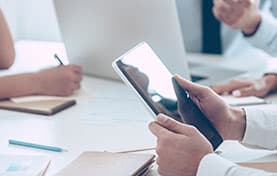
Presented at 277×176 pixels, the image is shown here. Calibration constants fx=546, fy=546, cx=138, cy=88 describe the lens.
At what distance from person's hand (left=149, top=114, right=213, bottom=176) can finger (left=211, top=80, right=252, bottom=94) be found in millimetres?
595

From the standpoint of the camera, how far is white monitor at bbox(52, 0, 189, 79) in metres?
1.59

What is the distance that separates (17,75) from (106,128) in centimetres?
44

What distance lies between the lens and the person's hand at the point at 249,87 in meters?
1.58

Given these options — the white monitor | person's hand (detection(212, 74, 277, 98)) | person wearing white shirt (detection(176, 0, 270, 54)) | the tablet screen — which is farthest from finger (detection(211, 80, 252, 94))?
person wearing white shirt (detection(176, 0, 270, 54))

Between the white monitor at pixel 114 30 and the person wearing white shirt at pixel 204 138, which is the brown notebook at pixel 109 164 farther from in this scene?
the white monitor at pixel 114 30

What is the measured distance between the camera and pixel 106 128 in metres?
1.34

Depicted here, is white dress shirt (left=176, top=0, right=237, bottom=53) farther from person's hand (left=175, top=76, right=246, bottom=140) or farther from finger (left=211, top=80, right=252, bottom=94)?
person's hand (left=175, top=76, right=246, bottom=140)

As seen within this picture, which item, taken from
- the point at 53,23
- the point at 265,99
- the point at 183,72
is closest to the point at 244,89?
the point at 265,99

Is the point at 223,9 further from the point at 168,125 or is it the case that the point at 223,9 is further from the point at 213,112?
the point at 168,125

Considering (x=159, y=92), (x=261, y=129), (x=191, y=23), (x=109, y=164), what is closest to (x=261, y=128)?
(x=261, y=129)

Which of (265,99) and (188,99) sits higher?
(188,99)

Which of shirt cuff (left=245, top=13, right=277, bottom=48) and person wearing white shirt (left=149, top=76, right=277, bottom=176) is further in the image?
shirt cuff (left=245, top=13, right=277, bottom=48)

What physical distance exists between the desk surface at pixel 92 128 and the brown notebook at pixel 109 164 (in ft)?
0.13

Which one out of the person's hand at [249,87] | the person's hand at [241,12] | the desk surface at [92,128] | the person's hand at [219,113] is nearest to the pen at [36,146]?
the desk surface at [92,128]
